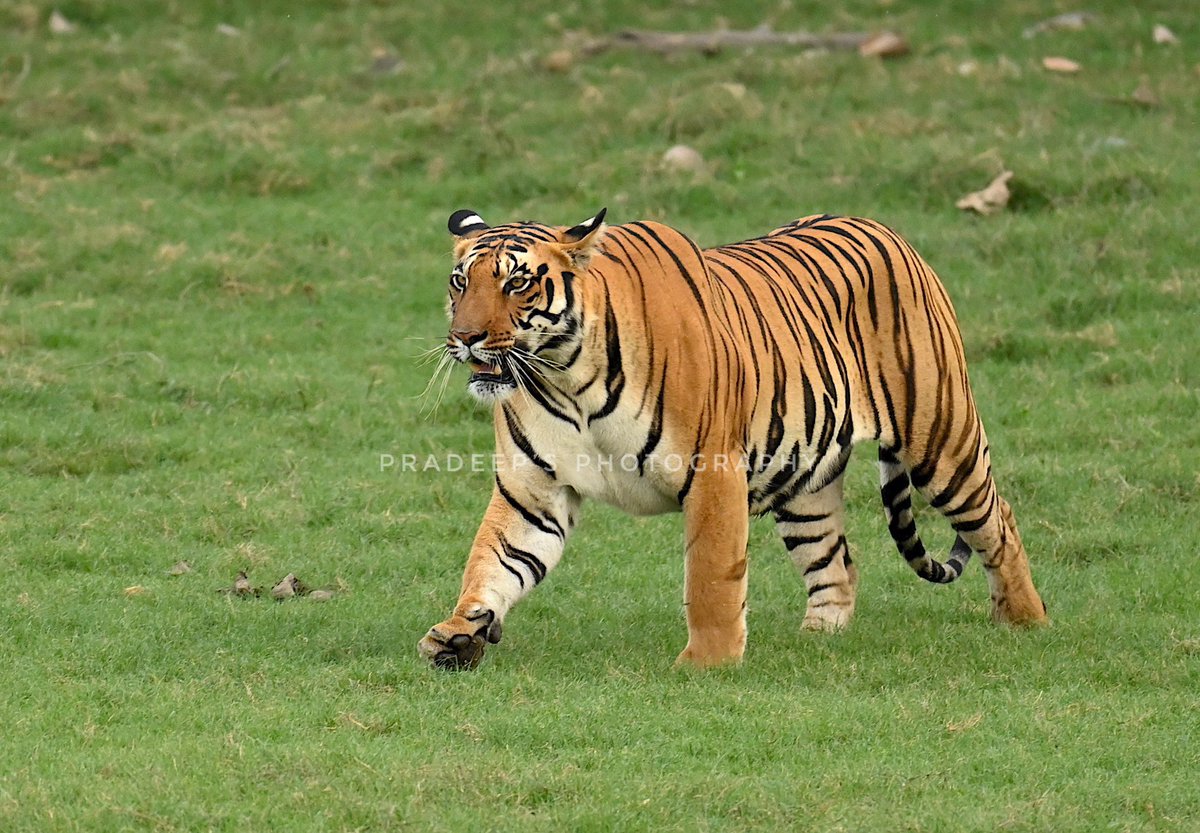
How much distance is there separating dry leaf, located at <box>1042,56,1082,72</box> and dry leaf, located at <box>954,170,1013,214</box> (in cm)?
275

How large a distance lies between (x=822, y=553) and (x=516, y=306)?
6.15ft

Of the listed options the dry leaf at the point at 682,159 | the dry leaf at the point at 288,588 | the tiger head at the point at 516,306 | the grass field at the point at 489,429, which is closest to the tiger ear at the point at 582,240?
the tiger head at the point at 516,306

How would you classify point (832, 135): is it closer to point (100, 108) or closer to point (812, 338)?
point (100, 108)

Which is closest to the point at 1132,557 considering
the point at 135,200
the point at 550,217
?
the point at 550,217

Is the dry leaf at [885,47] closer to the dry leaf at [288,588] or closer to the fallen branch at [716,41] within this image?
the fallen branch at [716,41]

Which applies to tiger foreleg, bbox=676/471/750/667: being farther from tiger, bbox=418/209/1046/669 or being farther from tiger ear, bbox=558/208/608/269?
tiger ear, bbox=558/208/608/269

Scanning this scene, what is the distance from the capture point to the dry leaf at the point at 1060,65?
14.5 meters

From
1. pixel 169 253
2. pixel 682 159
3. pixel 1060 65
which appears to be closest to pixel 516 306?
pixel 169 253

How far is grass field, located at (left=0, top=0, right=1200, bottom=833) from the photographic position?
544 cm

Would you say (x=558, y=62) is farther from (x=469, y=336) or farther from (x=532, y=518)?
(x=469, y=336)

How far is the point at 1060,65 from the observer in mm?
14578

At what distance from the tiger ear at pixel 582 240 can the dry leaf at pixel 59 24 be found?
10780 mm

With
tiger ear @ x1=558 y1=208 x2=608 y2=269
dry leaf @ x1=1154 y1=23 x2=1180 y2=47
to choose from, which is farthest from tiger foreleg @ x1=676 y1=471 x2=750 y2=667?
dry leaf @ x1=1154 y1=23 x2=1180 y2=47

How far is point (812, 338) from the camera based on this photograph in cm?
695
